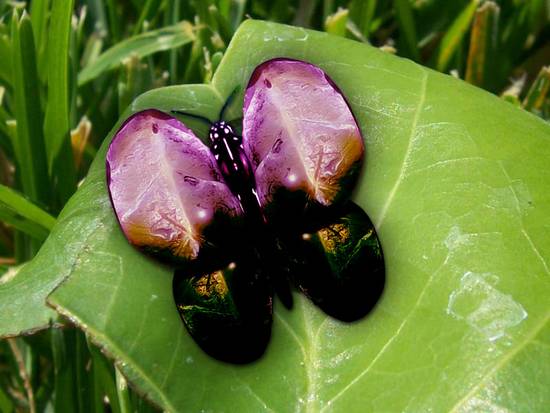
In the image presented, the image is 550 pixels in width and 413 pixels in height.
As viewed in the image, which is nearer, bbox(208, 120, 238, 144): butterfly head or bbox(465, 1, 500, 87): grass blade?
bbox(208, 120, 238, 144): butterfly head

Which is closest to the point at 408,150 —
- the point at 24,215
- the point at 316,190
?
the point at 316,190

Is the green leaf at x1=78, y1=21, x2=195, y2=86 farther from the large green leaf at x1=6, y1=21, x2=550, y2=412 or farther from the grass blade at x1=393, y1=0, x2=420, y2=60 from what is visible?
the large green leaf at x1=6, y1=21, x2=550, y2=412

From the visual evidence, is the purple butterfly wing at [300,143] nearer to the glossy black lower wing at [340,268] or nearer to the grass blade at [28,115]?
the glossy black lower wing at [340,268]

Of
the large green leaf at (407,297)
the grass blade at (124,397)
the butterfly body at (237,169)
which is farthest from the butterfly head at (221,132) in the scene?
the grass blade at (124,397)

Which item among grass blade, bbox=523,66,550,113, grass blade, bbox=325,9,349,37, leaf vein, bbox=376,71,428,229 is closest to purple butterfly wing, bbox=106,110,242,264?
leaf vein, bbox=376,71,428,229

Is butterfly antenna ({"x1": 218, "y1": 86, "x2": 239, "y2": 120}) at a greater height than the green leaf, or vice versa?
butterfly antenna ({"x1": 218, "y1": 86, "x2": 239, "y2": 120})
